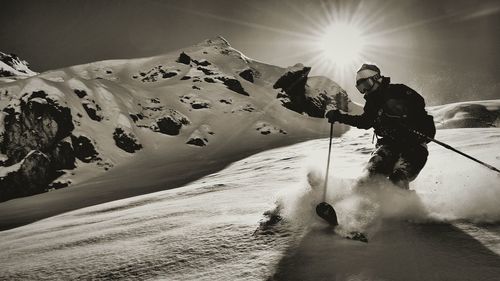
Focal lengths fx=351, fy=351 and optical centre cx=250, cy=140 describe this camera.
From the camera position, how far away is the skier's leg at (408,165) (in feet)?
15.0

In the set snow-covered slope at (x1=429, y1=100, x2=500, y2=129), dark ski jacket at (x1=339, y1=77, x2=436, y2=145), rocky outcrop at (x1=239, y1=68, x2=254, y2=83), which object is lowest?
dark ski jacket at (x1=339, y1=77, x2=436, y2=145)

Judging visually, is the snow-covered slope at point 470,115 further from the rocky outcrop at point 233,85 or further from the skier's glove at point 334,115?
the skier's glove at point 334,115

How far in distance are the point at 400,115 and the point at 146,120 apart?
49.5 meters

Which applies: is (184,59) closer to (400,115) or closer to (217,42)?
(217,42)

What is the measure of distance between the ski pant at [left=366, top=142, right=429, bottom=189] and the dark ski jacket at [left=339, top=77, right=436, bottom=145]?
0.36ft

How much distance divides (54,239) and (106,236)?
1.14 metres

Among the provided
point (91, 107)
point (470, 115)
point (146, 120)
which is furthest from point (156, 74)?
point (470, 115)

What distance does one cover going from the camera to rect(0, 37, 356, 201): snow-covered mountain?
35625mm

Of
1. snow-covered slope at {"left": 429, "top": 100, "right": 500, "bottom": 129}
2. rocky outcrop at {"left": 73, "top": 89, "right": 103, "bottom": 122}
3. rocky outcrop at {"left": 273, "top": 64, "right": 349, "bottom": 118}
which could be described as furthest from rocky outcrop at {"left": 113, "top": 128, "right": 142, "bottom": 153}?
snow-covered slope at {"left": 429, "top": 100, "right": 500, "bottom": 129}

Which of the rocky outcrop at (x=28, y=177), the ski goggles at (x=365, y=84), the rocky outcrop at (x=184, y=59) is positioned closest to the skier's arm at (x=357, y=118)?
the ski goggles at (x=365, y=84)

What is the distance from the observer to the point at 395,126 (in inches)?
192

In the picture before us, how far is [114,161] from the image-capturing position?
39.7 metres

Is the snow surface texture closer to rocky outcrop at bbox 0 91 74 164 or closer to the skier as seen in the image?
the skier

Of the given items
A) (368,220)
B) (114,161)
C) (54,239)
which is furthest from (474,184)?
(114,161)
